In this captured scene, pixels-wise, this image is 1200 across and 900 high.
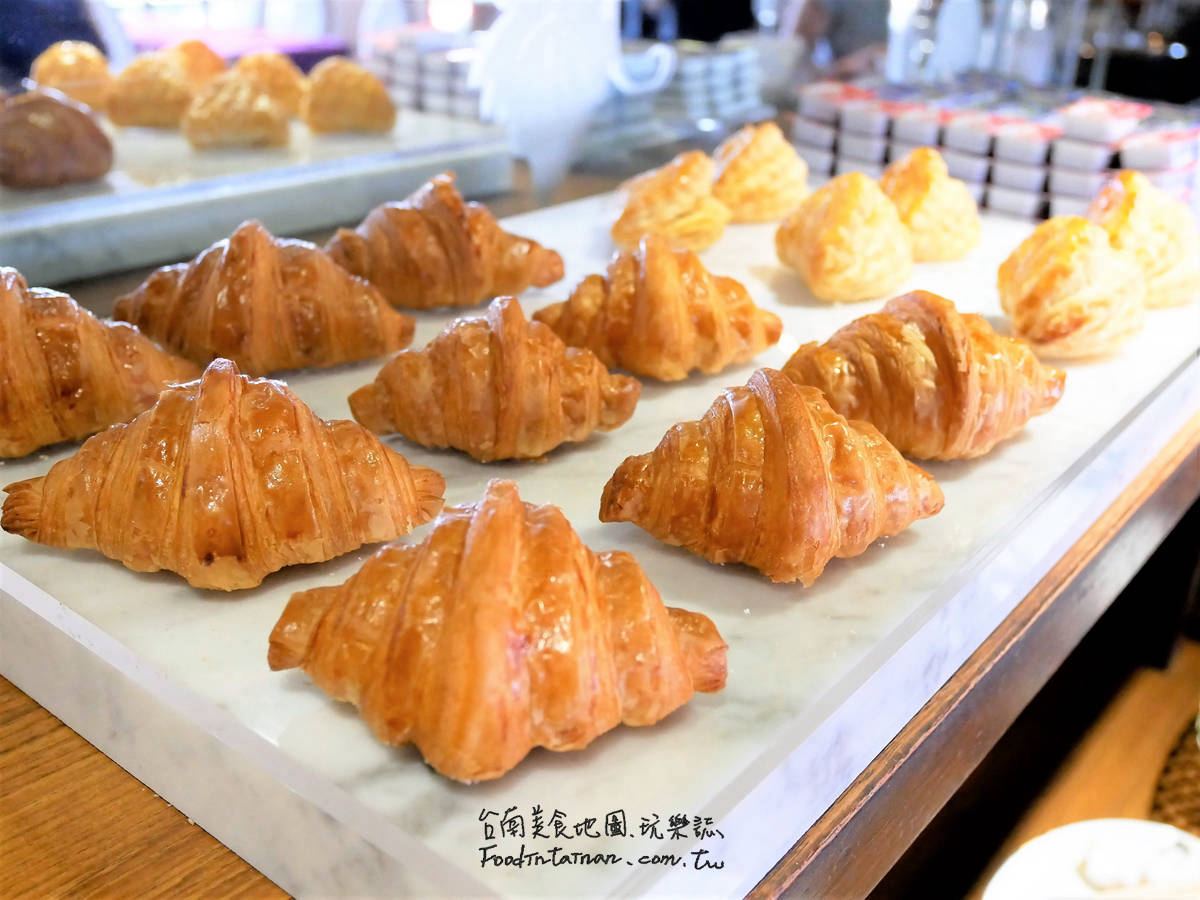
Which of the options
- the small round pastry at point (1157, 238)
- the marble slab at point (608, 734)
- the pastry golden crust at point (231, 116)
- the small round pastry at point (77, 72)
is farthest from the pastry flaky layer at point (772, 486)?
the small round pastry at point (77, 72)

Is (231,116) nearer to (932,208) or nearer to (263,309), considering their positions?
(263,309)

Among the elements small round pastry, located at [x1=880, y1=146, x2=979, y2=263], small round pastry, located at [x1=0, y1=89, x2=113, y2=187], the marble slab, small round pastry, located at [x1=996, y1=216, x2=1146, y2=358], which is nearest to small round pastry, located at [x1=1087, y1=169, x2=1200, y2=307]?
small round pastry, located at [x1=996, y1=216, x2=1146, y2=358]

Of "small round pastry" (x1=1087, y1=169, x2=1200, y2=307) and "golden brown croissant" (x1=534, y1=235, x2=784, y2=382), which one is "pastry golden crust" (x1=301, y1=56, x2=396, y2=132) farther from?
"small round pastry" (x1=1087, y1=169, x2=1200, y2=307)

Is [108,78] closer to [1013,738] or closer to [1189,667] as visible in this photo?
[1013,738]

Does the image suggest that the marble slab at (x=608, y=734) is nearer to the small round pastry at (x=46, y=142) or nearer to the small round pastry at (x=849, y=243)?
the small round pastry at (x=849, y=243)

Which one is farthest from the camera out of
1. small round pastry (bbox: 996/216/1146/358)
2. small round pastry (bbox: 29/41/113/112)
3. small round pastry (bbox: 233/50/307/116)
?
small round pastry (bbox: 233/50/307/116)
